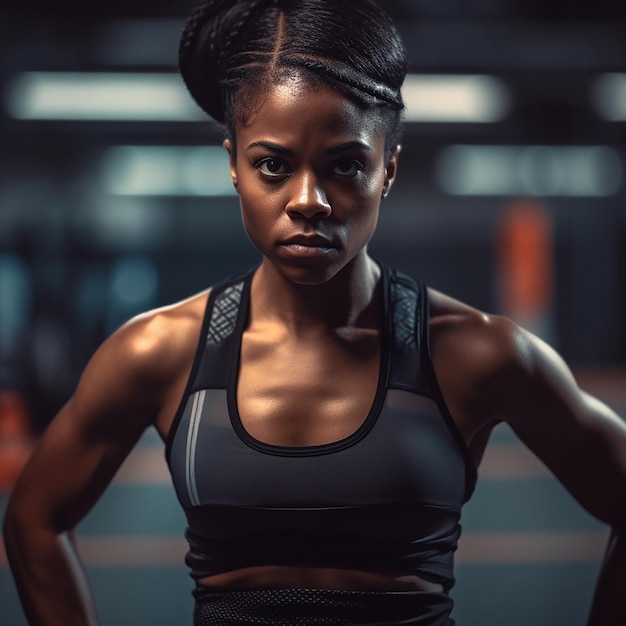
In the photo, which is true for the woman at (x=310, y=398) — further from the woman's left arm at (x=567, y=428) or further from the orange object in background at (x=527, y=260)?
the orange object in background at (x=527, y=260)

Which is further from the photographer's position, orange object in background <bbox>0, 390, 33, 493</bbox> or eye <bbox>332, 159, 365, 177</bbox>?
orange object in background <bbox>0, 390, 33, 493</bbox>

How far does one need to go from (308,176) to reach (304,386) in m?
0.25

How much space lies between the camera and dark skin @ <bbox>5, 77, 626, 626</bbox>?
2.92 feet

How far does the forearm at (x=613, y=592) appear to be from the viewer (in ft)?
3.34

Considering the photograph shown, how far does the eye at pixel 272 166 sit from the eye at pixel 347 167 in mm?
52

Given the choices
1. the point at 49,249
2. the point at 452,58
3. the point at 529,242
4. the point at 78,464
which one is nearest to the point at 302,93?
the point at 78,464

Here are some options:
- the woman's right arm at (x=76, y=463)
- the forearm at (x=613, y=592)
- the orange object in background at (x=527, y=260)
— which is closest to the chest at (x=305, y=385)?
the woman's right arm at (x=76, y=463)

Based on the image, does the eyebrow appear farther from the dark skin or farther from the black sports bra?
the black sports bra

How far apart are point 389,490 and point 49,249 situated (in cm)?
541

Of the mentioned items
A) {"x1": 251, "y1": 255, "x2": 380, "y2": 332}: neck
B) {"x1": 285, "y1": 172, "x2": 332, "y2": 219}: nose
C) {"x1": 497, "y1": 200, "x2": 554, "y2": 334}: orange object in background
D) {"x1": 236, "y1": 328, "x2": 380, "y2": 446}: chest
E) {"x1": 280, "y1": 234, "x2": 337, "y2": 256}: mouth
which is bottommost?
{"x1": 236, "y1": 328, "x2": 380, "y2": 446}: chest

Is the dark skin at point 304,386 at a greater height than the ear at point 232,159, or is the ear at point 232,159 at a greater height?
the ear at point 232,159

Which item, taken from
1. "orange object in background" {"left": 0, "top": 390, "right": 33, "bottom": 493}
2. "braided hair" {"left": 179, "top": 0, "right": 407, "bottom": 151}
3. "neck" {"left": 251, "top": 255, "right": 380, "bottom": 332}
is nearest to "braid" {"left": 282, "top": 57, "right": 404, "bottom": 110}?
"braided hair" {"left": 179, "top": 0, "right": 407, "bottom": 151}

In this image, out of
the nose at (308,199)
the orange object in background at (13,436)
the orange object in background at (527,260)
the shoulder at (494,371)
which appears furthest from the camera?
the orange object in background at (527,260)

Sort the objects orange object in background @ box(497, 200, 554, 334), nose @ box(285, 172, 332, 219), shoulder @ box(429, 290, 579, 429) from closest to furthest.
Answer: nose @ box(285, 172, 332, 219) → shoulder @ box(429, 290, 579, 429) → orange object in background @ box(497, 200, 554, 334)
